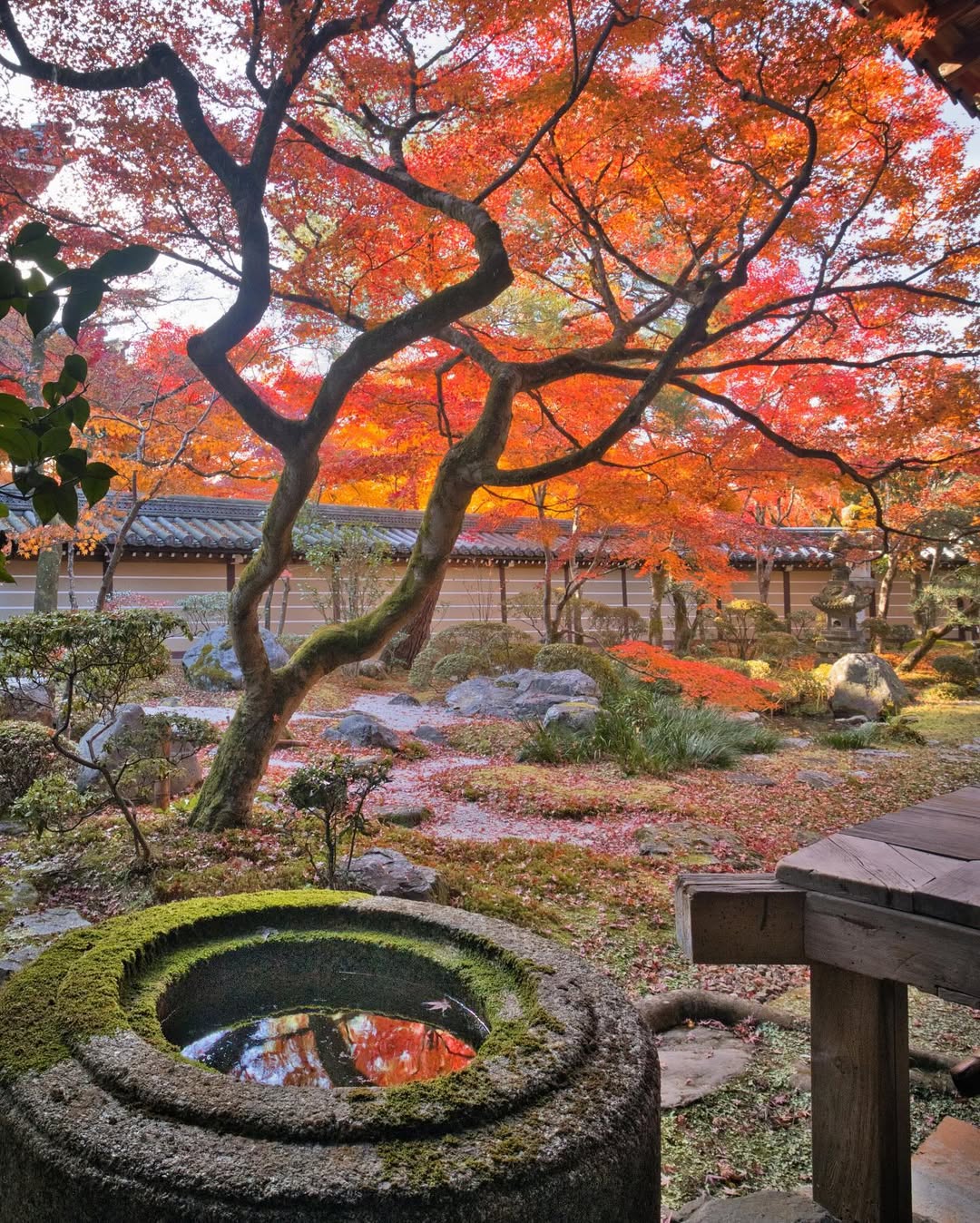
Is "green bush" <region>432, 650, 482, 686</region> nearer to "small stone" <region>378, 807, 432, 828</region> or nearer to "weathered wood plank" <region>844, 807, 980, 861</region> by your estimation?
"small stone" <region>378, 807, 432, 828</region>

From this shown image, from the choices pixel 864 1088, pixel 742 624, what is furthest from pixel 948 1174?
pixel 742 624

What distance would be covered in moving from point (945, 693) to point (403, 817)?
11.7 meters

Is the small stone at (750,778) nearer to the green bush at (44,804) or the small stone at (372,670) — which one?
the green bush at (44,804)

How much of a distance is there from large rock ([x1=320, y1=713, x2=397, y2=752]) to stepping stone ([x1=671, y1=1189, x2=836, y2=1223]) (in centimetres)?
726

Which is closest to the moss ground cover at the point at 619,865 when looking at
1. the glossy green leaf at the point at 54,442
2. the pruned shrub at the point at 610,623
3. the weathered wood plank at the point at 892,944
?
the weathered wood plank at the point at 892,944

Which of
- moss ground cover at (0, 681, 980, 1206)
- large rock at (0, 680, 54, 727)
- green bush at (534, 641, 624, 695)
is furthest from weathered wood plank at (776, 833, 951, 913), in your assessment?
green bush at (534, 641, 624, 695)

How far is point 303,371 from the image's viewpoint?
10445mm

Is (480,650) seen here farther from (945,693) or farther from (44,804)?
(44,804)

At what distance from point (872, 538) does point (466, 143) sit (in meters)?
12.8

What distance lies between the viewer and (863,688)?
1245 cm

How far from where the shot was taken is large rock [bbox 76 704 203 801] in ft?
20.1

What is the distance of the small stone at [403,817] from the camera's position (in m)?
6.51

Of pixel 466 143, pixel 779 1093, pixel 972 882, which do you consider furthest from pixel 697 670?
pixel 972 882

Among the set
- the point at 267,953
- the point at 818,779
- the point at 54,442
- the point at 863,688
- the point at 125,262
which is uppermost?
the point at 125,262
